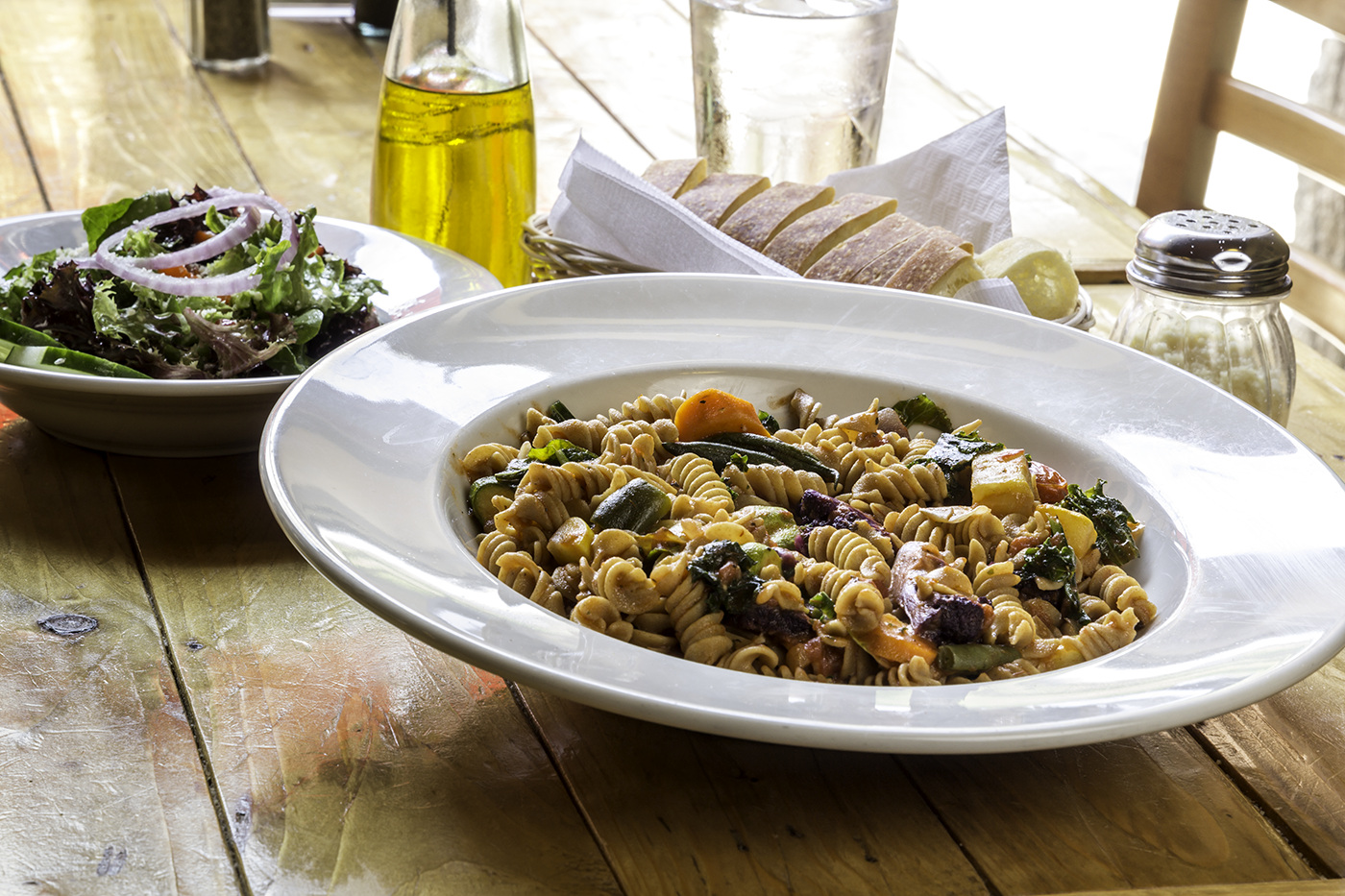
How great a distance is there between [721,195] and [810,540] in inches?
41.1

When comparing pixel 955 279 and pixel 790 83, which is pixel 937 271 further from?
pixel 790 83

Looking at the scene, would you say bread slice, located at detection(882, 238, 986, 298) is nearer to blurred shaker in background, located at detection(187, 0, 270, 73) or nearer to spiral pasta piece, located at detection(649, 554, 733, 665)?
spiral pasta piece, located at detection(649, 554, 733, 665)

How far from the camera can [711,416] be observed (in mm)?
1584

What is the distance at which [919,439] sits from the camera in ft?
5.30

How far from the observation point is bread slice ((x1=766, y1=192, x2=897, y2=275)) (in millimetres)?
2152

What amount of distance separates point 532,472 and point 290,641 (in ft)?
0.98

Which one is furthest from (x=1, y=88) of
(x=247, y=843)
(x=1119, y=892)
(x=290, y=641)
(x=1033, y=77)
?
(x=1033, y=77)

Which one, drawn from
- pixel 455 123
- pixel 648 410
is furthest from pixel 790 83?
pixel 648 410

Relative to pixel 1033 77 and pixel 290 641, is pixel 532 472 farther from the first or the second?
pixel 1033 77

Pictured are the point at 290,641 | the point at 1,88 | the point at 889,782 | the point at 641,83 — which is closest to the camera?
the point at 889,782

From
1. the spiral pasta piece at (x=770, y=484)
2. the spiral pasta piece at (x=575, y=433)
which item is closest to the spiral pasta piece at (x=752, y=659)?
the spiral pasta piece at (x=770, y=484)

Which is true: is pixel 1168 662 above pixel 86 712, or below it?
above

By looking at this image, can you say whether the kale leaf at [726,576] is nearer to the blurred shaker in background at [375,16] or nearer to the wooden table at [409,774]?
the wooden table at [409,774]

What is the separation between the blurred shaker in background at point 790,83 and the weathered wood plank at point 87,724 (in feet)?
Result: 4.82
